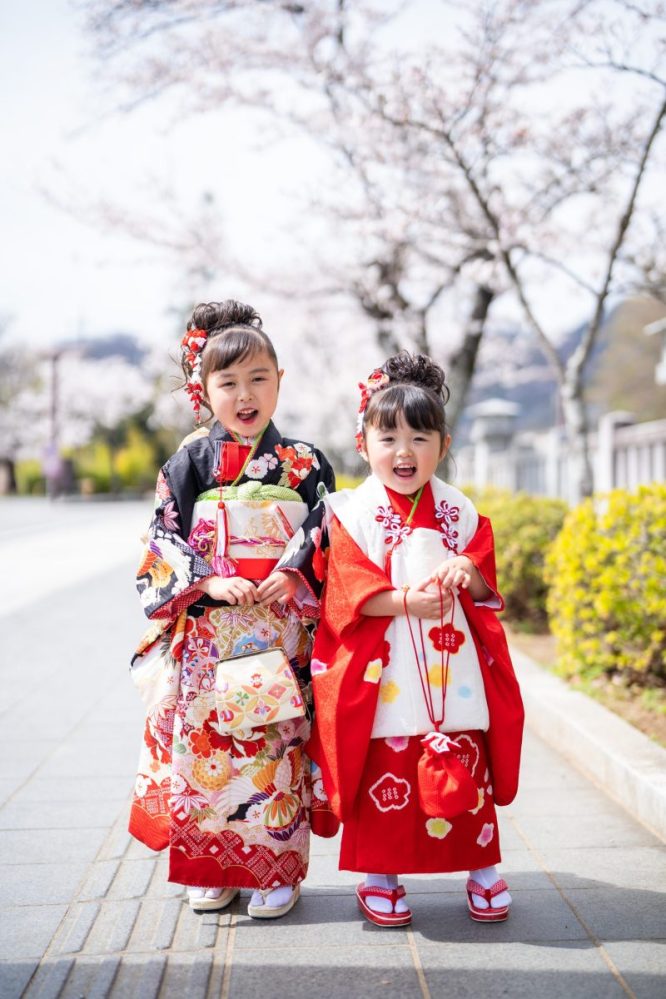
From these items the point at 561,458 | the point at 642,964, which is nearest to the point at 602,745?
the point at 642,964

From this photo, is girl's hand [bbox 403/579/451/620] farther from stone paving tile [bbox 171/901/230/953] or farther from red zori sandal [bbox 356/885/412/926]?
stone paving tile [bbox 171/901/230/953]

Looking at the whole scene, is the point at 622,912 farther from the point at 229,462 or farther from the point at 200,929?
the point at 229,462

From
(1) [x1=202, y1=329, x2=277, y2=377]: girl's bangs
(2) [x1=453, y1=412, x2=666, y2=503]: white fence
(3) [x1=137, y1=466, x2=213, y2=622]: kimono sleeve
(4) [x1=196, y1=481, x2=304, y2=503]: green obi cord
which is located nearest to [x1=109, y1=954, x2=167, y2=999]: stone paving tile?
(3) [x1=137, y1=466, x2=213, y2=622]: kimono sleeve

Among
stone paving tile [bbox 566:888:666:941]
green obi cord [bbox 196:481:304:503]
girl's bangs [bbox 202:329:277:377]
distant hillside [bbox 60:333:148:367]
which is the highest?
distant hillside [bbox 60:333:148:367]

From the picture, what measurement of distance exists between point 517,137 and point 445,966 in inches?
282

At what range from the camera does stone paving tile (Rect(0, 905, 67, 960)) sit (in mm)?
2590

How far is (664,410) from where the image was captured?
119 ft

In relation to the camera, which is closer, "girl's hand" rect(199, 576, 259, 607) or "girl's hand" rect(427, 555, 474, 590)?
"girl's hand" rect(427, 555, 474, 590)

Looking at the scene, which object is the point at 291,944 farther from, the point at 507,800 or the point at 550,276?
the point at 550,276

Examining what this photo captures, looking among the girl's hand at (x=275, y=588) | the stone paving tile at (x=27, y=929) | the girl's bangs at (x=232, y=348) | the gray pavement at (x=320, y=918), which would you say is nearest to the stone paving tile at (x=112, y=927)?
the gray pavement at (x=320, y=918)

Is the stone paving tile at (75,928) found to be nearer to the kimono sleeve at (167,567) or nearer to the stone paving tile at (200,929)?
the stone paving tile at (200,929)

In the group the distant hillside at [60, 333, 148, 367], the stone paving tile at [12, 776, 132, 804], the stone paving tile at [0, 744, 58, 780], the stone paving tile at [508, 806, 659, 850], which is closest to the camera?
the stone paving tile at [508, 806, 659, 850]

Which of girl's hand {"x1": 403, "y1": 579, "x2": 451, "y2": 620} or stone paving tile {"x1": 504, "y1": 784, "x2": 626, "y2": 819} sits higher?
girl's hand {"x1": 403, "y1": 579, "x2": 451, "y2": 620}

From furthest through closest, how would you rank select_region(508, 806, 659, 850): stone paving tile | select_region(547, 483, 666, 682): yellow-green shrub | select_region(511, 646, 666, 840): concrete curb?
1. select_region(547, 483, 666, 682): yellow-green shrub
2. select_region(511, 646, 666, 840): concrete curb
3. select_region(508, 806, 659, 850): stone paving tile
